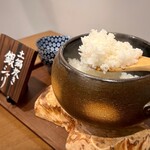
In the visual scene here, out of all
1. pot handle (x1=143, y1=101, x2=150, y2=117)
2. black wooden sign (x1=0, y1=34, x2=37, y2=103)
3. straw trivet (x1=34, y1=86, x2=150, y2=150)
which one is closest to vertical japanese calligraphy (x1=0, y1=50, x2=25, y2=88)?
black wooden sign (x1=0, y1=34, x2=37, y2=103)

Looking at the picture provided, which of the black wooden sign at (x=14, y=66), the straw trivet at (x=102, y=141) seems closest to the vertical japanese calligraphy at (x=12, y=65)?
the black wooden sign at (x=14, y=66)

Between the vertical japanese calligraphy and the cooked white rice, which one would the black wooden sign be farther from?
the cooked white rice

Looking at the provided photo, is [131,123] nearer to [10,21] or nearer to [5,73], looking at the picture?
[5,73]

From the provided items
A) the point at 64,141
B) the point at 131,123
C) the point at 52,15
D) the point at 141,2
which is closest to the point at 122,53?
the point at 131,123

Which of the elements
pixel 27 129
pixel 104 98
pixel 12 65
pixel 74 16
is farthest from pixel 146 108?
pixel 74 16

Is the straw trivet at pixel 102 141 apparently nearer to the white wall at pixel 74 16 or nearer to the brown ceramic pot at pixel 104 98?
the brown ceramic pot at pixel 104 98

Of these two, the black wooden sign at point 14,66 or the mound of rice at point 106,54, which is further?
the black wooden sign at point 14,66
